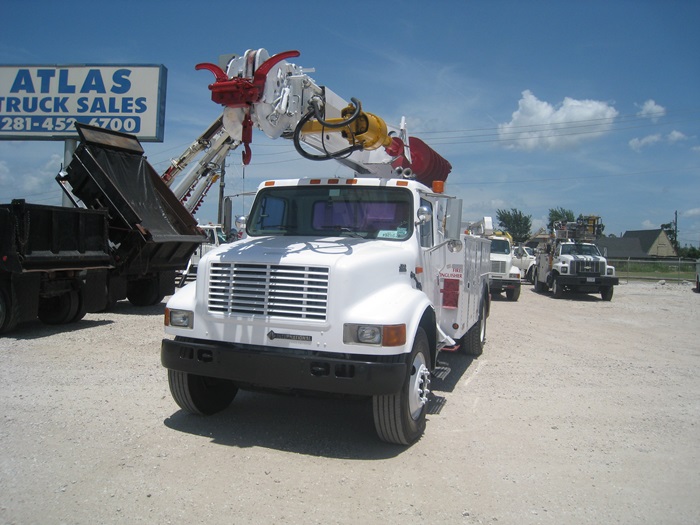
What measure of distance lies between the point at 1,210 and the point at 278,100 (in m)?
5.92

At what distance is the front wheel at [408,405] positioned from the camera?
4441 mm

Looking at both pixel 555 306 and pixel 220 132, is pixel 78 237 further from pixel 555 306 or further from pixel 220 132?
pixel 555 306

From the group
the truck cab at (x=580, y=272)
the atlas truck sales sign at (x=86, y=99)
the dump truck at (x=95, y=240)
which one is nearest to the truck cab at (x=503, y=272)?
the truck cab at (x=580, y=272)

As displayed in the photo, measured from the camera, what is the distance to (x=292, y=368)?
169 inches

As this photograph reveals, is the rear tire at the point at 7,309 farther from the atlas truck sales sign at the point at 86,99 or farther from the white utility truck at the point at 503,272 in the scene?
the white utility truck at the point at 503,272

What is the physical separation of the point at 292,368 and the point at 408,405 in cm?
103

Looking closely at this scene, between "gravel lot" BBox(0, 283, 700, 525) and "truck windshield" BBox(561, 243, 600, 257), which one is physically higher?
"truck windshield" BBox(561, 243, 600, 257)

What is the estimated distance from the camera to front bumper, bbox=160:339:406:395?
418 centimetres

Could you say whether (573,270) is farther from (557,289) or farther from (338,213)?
(338,213)

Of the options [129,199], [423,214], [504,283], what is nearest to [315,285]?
[423,214]

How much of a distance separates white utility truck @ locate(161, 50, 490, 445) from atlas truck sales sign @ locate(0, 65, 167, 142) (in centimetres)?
1488

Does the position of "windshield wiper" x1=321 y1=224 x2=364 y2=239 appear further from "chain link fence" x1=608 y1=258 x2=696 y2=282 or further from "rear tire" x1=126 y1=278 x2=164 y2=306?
"chain link fence" x1=608 y1=258 x2=696 y2=282

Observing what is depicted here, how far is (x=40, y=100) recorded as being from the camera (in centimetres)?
1941

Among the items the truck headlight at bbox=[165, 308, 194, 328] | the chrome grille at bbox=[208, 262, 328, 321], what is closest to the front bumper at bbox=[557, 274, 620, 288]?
the chrome grille at bbox=[208, 262, 328, 321]
